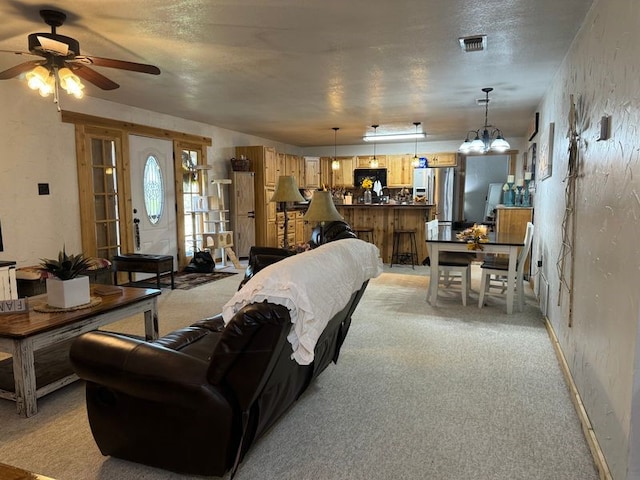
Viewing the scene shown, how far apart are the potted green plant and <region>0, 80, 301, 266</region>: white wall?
204 cm

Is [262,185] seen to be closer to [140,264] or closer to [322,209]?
[140,264]

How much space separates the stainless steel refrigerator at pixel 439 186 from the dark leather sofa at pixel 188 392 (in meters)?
7.78

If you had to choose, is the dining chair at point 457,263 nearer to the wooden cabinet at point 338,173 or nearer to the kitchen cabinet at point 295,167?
the kitchen cabinet at point 295,167

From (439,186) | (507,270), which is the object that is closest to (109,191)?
(507,270)

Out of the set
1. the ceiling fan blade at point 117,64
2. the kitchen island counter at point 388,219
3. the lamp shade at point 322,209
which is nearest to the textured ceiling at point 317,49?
the ceiling fan blade at point 117,64

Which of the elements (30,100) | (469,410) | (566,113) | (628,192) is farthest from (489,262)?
(30,100)

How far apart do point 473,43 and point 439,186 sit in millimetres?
6144

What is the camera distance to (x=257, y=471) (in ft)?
6.31

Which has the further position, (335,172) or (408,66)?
(335,172)

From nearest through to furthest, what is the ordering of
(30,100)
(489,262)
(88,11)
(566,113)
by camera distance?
(88,11), (566,113), (30,100), (489,262)

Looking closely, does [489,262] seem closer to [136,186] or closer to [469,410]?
[469,410]

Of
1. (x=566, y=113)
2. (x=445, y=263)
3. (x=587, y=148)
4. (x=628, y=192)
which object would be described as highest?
(x=566, y=113)

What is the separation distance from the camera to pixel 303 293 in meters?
1.67

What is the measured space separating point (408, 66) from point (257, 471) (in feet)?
11.2
